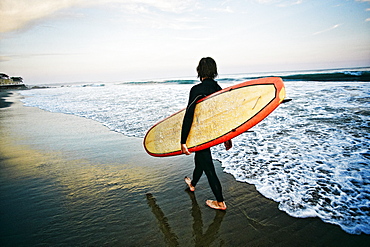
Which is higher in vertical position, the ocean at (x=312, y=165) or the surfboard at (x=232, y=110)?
the surfboard at (x=232, y=110)

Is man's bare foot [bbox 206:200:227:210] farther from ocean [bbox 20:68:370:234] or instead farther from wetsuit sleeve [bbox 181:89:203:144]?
wetsuit sleeve [bbox 181:89:203:144]

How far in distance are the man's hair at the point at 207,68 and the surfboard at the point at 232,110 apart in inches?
11.3

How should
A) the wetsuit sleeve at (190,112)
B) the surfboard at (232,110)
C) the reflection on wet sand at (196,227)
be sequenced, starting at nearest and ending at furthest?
the reflection on wet sand at (196,227), the wetsuit sleeve at (190,112), the surfboard at (232,110)

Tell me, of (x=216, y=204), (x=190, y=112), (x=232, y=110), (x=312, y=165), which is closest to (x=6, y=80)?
(x=190, y=112)

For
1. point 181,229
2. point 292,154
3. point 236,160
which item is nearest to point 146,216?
point 181,229

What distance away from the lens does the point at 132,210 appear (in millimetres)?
2436

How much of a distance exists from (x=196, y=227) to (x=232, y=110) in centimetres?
151

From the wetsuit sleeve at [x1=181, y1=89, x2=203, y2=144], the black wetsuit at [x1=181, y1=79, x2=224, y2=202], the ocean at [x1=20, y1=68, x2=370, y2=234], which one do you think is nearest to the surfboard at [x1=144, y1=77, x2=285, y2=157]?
the black wetsuit at [x1=181, y1=79, x2=224, y2=202]

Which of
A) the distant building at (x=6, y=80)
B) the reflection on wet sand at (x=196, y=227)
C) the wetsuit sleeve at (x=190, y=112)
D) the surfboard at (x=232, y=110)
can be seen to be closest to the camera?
the reflection on wet sand at (x=196, y=227)

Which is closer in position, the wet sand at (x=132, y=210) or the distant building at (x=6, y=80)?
the wet sand at (x=132, y=210)

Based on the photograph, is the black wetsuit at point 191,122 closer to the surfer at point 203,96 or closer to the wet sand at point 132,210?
the surfer at point 203,96

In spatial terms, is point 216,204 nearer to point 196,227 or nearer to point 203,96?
point 196,227

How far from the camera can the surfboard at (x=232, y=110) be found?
7.63 feet

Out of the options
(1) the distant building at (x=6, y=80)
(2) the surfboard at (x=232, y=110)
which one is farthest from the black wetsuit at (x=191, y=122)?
(1) the distant building at (x=6, y=80)
